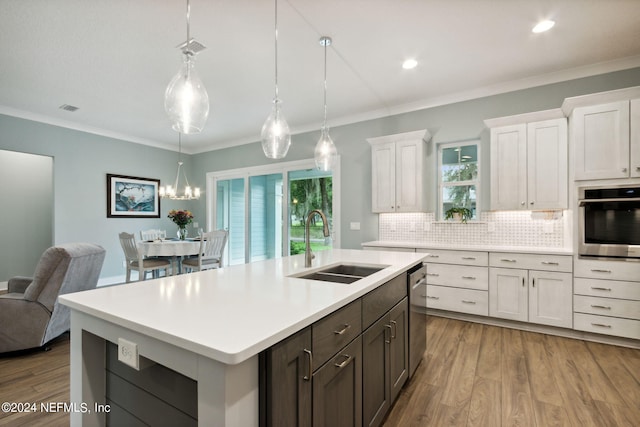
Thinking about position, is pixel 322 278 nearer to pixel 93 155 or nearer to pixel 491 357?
pixel 491 357

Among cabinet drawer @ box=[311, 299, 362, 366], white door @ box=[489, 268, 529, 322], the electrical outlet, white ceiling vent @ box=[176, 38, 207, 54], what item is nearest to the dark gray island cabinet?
cabinet drawer @ box=[311, 299, 362, 366]

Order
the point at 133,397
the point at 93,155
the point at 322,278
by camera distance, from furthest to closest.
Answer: the point at 93,155 < the point at 322,278 < the point at 133,397

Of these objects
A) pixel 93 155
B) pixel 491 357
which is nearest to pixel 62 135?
pixel 93 155

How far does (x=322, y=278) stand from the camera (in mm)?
1958

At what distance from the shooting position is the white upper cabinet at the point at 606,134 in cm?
277

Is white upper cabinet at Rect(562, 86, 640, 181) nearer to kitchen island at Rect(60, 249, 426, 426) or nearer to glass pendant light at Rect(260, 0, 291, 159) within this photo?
kitchen island at Rect(60, 249, 426, 426)

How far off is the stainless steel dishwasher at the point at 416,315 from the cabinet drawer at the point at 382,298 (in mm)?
138

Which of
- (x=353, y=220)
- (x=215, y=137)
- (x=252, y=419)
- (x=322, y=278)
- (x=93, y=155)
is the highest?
(x=215, y=137)

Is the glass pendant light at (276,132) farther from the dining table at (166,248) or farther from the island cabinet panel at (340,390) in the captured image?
the dining table at (166,248)

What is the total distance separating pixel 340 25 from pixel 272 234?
13.1 ft

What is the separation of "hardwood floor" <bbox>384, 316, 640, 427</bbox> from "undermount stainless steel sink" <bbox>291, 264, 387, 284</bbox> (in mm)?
867

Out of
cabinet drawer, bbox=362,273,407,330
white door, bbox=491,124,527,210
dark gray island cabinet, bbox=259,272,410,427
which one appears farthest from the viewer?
white door, bbox=491,124,527,210

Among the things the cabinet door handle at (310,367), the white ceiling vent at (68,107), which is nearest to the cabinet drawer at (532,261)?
the cabinet door handle at (310,367)

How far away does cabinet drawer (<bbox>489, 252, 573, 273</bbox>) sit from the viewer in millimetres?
3025
